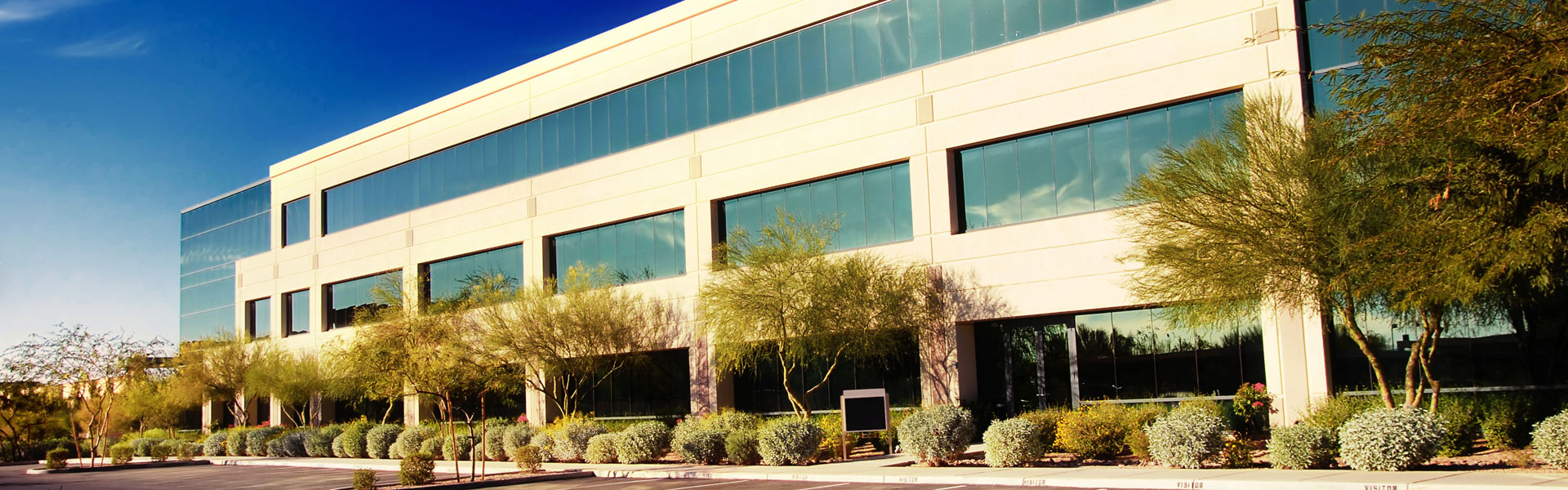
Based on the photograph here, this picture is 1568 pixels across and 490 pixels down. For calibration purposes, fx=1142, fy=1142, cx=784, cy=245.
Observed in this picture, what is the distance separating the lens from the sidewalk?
1512 cm

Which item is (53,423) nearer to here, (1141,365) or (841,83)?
(841,83)

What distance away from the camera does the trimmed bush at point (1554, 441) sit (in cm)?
1608

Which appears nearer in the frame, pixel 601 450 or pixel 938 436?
pixel 938 436

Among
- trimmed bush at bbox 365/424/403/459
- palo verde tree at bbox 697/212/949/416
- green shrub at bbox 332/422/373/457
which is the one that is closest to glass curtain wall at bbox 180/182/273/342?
green shrub at bbox 332/422/373/457

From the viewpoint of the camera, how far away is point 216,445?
4766 centimetres

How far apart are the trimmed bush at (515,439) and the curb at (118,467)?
16326 millimetres

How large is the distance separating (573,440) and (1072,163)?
1445 centimetres

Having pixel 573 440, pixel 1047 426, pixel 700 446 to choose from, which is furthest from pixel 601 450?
pixel 1047 426

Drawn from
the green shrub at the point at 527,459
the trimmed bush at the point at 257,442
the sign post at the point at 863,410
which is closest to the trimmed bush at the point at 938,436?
the sign post at the point at 863,410

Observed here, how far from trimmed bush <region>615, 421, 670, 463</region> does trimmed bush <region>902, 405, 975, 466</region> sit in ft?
24.0

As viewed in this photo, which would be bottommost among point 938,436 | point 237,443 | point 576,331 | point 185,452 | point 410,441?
point 185,452

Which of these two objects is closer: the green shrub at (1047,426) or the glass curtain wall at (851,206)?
the green shrub at (1047,426)

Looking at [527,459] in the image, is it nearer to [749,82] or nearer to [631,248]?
[631,248]

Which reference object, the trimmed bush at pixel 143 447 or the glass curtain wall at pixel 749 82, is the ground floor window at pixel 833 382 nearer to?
the glass curtain wall at pixel 749 82
